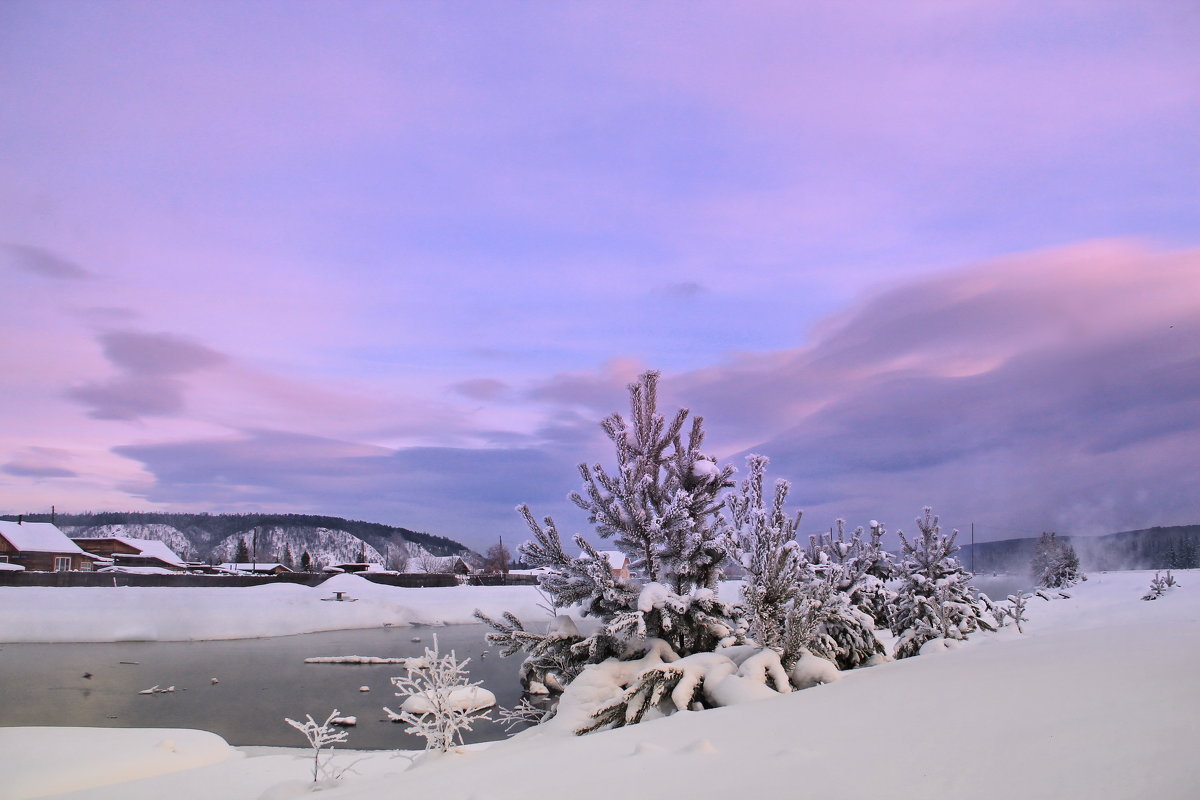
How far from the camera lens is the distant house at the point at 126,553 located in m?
71.2

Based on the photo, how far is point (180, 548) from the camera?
156 m

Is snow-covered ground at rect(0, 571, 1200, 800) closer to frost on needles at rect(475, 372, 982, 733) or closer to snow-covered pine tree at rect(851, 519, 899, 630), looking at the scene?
frost on needles at rect(475, 372, 982, 733)

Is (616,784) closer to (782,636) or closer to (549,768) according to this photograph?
(549,768)

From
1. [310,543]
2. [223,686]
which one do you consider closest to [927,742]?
[223,686]

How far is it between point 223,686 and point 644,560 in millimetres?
Answer: 17353

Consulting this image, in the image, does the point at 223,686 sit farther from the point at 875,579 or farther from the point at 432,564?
the point at 432,564

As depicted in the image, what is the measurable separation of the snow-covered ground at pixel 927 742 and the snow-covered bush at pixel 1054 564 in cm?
4700

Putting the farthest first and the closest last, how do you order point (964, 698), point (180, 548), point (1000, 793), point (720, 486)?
1. point (180, 548)
2. point (720, 486)
3. point (964, 698)
4. point (1000, 793)

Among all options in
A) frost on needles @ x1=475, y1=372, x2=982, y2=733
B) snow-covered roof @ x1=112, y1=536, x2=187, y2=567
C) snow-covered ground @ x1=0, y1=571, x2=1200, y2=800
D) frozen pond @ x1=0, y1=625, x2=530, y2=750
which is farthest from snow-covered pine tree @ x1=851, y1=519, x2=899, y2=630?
snow-covered roof @ x1=112, y1=536, x2=187, y2=567

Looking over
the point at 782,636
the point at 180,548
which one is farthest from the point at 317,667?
the point at 180,548

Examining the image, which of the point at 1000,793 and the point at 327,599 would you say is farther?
the point at 327,599

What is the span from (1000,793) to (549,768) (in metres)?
2.79

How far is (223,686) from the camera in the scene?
75.4ft

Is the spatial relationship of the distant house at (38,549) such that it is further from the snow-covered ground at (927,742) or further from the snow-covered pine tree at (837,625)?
the snow-covered ground at (927,742)
